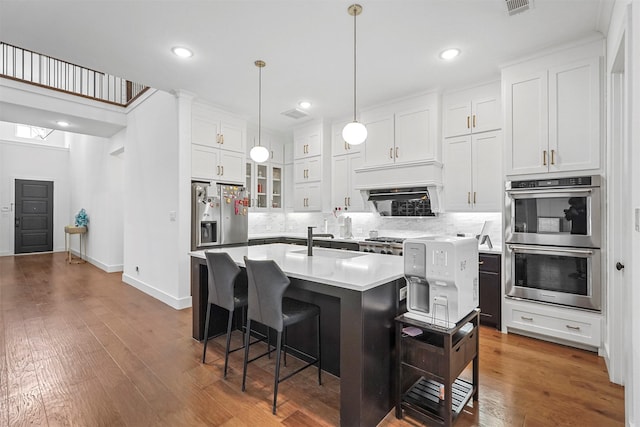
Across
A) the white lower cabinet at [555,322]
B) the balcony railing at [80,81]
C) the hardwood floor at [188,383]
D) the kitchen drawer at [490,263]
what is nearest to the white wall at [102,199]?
the balcony railing at [80,81]

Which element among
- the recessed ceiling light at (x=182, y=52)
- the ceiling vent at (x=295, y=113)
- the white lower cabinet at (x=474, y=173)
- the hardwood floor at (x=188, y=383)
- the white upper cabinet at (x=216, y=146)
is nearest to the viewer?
the hardwood floor at (x=188, y=383)

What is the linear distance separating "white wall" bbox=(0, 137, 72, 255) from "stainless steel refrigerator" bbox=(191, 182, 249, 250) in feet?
25.9

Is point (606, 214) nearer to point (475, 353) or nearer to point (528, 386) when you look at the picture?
point (528, 386)

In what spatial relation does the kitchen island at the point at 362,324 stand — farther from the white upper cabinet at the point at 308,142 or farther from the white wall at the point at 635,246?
the white upper cabinet at the point at 308,142

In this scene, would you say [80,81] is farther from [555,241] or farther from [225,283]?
[555,241]

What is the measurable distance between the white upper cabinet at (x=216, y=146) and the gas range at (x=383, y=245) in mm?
2231

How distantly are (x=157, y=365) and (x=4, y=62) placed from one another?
219 inches

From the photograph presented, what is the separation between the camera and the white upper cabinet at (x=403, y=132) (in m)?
4.04

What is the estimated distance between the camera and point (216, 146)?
4562 millimetres

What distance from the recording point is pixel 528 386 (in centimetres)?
225

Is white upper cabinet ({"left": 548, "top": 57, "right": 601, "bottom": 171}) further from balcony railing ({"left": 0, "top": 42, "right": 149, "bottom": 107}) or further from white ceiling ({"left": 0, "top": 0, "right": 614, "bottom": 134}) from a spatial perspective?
balcony railing ({"left": 0, "top": 42, "right": 149, "bottom": 107})

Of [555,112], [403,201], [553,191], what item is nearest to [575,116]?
[555,112]

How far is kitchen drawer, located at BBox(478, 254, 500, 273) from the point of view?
329cm

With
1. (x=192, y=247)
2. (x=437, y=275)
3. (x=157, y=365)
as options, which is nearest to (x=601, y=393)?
(x=437, y=275)
